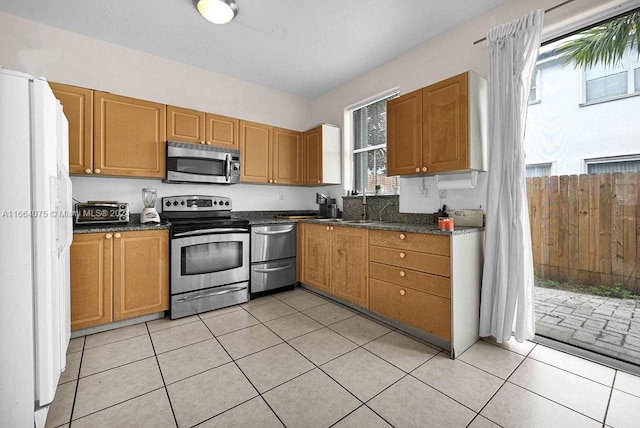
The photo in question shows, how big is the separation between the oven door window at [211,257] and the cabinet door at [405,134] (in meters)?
1.87

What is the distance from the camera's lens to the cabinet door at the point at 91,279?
87.7 inches

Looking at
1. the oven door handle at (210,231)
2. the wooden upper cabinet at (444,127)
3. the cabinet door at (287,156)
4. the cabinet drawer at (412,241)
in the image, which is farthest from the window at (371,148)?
the oven door handle at (210,231)

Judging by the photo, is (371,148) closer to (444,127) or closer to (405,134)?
(405,134)

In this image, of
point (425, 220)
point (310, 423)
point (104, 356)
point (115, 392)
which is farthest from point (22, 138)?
point (425, 220)

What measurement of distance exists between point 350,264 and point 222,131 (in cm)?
220

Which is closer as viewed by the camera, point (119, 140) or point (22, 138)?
point (22, 138)

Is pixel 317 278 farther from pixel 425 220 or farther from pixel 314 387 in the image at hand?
pixel 314 387

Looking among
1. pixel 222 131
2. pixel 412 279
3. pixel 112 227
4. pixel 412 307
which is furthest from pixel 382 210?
pixel 112 227

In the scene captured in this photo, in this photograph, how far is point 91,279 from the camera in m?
2.29

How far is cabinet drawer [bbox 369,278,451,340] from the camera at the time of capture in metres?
2.05

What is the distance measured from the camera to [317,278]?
3.29 meters

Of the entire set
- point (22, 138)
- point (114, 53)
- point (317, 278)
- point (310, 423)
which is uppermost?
point (114, 53)

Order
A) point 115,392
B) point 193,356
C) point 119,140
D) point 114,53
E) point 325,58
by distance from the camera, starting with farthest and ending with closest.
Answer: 1. point 325,58
2. point 114,53
3. point 119,140
4. point 193,356
5. point 115,392

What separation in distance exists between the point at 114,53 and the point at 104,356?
118 inches
